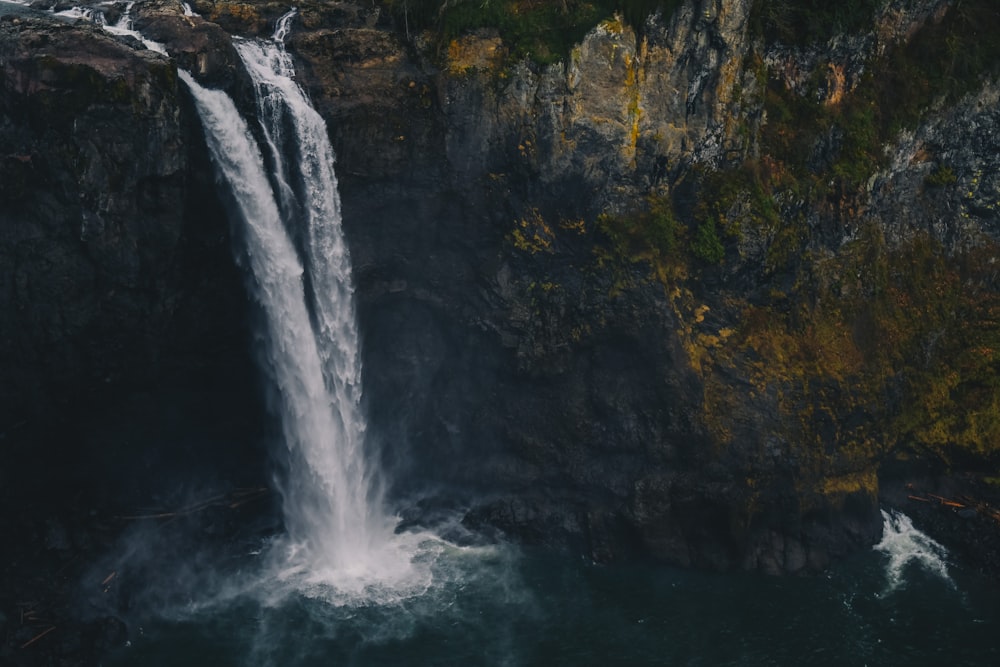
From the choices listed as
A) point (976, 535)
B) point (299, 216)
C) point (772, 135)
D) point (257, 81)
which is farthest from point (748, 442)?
point (257, 81)

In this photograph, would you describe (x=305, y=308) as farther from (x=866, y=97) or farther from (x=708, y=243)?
(x=866, y=97)

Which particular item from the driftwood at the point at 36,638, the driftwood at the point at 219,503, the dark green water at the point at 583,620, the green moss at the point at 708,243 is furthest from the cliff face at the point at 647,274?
the driftwood at the point at 36,638

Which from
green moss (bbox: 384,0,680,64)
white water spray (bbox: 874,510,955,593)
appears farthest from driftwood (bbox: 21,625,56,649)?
white water spray (bbox: 874,510,955,593)

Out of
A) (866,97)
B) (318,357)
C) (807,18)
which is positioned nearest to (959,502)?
(866,97)

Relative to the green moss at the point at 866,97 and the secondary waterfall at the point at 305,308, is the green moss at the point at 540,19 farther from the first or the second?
the secondary waterfall at the point at 305,308

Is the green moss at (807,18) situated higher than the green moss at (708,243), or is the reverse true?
the green moss at (807,18)

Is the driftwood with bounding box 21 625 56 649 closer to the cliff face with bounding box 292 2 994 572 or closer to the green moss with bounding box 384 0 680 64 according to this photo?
the cliff face with bounding box 292 2 994 572

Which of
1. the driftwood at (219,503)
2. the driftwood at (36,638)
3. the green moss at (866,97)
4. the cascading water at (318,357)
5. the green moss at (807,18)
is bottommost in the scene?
the driftwood at (36,638)
